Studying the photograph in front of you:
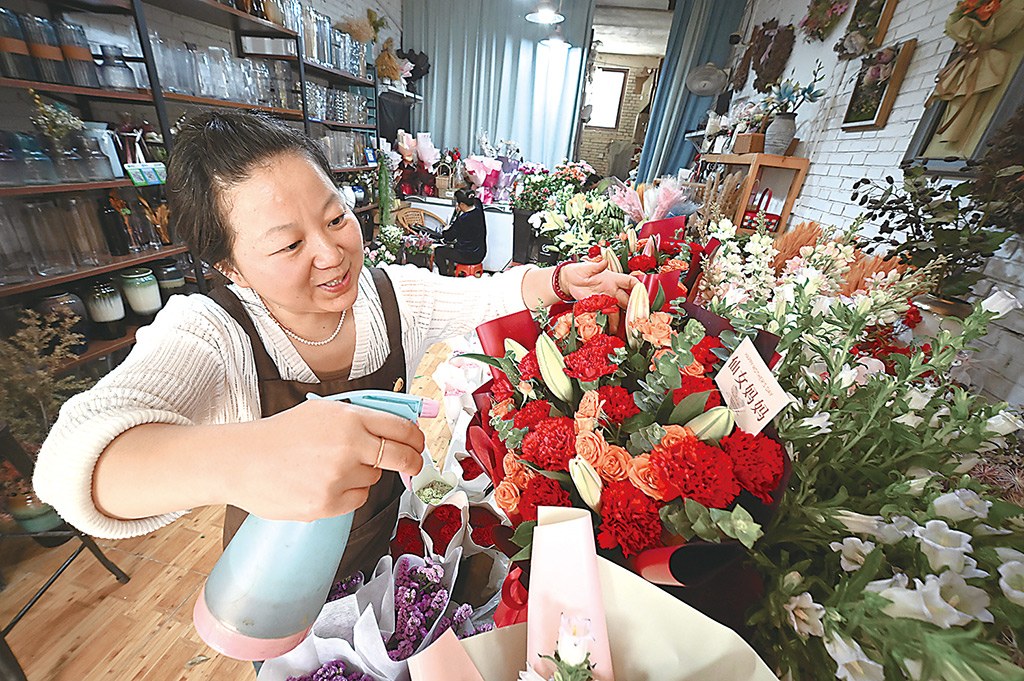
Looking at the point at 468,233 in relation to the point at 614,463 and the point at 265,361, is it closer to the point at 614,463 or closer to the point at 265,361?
the point at 265,361

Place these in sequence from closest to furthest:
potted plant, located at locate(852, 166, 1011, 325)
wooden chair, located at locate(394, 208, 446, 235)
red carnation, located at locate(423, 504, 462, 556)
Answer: red carnation, located at locate(423, 504, 462, 556) → potted plant, located at locate(852, 166, 1011, 325) → wooden chair, located at locate(394, 208, 446, 235)

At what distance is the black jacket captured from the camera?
13.4 feet

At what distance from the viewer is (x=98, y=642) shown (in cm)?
144

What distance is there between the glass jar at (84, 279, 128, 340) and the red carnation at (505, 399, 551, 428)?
264cm

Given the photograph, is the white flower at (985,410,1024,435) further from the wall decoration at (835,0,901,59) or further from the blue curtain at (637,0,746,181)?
the blue curtain at (637,0,746,181)

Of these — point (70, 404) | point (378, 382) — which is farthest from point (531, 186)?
point (70, 404)

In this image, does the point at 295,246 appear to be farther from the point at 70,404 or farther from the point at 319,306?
the point at 70,404

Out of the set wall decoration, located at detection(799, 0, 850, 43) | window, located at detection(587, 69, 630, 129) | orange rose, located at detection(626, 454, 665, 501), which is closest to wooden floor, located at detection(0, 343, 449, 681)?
orange rose, located at detection(626, 454, 665, 501)

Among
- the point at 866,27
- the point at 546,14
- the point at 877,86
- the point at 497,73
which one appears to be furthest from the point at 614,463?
the point at 497,73

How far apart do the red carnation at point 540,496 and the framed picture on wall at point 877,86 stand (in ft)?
10.1

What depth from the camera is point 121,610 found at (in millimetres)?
1546

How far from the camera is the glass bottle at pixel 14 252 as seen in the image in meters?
1.85

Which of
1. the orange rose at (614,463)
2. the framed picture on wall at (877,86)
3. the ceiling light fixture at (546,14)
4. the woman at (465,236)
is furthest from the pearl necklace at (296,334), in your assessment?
the ceiling light fixture at (546,14)

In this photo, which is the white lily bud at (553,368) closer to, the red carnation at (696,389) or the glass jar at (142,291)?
the red carnation at (696,389)
